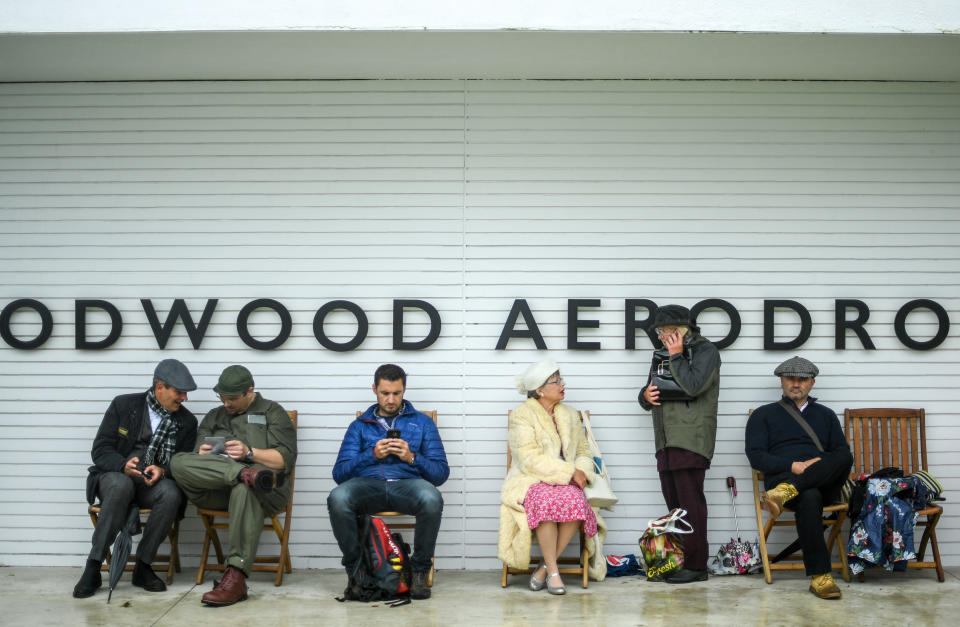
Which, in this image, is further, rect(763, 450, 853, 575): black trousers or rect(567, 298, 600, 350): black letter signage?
rect(567, 298, 600, 350): black letter signage

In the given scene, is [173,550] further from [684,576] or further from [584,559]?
[684,576]

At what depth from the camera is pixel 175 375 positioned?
5.79 meters

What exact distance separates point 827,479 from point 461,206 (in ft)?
9.23

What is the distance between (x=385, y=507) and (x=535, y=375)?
1.17 m

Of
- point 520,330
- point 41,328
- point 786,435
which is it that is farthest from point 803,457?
point 41,328

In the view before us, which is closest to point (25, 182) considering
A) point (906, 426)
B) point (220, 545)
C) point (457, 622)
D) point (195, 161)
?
point (195, 161)

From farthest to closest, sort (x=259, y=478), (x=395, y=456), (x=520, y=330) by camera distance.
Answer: (x=520, y=330)
(x=395, y=456)
(x=259, y=478)

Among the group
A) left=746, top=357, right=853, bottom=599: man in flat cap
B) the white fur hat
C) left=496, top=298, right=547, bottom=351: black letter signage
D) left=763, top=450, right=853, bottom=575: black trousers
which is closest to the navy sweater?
left=746, top=357, right=853, bottom=599: man in flat cap

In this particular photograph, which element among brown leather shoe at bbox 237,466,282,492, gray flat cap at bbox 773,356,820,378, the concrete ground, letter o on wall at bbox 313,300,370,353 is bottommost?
the concrete ground

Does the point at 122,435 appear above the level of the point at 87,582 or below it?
above

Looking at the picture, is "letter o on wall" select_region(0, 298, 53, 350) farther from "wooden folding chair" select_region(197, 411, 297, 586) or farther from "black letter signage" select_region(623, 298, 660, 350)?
"black letter signage" select_region(623, 298, 660, 350)

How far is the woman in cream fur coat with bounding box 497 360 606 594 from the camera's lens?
558cm

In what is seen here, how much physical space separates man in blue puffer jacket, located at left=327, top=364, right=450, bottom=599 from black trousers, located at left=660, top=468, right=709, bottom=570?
1421mm

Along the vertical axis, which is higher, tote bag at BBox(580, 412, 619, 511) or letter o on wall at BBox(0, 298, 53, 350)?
letter o on wall at BBox(0, 298, 53, 350)
